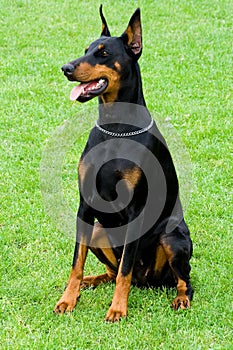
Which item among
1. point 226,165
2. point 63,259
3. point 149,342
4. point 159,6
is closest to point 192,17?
point 159,6

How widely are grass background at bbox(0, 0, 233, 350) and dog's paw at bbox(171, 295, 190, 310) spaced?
0.18 ft

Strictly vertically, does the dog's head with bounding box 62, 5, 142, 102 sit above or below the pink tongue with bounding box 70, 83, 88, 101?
above

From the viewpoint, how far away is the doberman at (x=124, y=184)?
434 cm

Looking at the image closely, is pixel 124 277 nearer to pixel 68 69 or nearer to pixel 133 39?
pixel 68 69

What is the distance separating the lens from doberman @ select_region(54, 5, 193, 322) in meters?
4.34

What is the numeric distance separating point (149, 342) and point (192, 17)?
8.34m

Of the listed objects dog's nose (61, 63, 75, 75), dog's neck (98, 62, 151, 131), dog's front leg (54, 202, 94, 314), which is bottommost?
dog's front leg (54, 202, 94, 314)

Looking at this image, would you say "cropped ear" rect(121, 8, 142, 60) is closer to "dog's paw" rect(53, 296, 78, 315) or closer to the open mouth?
the open mouth

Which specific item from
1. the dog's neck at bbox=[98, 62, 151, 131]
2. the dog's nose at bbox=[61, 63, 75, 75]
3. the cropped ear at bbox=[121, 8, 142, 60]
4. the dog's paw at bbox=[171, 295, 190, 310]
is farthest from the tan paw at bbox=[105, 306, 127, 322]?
the cropped ear at bbox=[121, 8, 142, 60]

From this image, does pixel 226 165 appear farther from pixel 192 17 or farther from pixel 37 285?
pixel 192 17

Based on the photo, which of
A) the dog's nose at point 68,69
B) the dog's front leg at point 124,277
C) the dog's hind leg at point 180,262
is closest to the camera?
the dog's nose at point 68,69

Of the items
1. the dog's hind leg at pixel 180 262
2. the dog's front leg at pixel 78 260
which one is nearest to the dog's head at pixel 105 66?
the dog's front leg at pixel 78 260

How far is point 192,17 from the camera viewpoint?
38.0 ft

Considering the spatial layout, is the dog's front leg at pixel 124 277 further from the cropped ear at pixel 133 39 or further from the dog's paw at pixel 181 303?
the cropped ear at pixel 133 39
